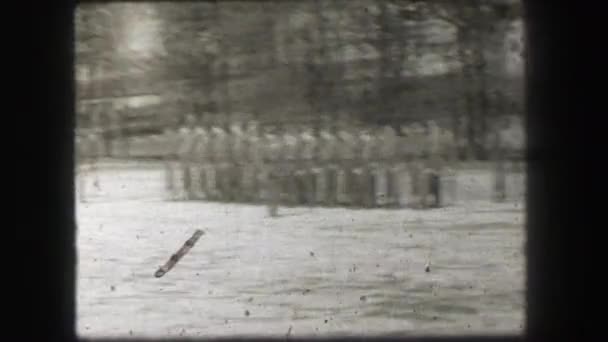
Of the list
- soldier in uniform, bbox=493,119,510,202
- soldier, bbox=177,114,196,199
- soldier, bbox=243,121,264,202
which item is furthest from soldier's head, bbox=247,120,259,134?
soldier in uniform, bbox=493,119,510,202

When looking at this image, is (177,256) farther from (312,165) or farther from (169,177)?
(312,165)

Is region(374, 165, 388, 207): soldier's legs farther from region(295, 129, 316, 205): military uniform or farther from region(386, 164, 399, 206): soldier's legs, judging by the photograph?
region(295, 129, 316, 205): military uniform

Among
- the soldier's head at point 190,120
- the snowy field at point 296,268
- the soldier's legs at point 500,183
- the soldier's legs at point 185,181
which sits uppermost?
the soldier's head at point 190,120

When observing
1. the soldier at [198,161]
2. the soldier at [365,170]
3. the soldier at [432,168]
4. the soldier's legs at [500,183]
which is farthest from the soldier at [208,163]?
the soldier's legs at [500,183]

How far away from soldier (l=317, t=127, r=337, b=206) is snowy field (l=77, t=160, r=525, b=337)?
4 cm

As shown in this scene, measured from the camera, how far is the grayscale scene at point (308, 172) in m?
1.52

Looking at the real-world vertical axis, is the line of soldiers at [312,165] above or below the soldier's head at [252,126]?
below

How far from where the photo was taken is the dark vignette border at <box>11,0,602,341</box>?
4.93 feet

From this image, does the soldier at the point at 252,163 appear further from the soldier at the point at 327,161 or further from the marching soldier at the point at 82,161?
the marching soldier at the point at 82,161
